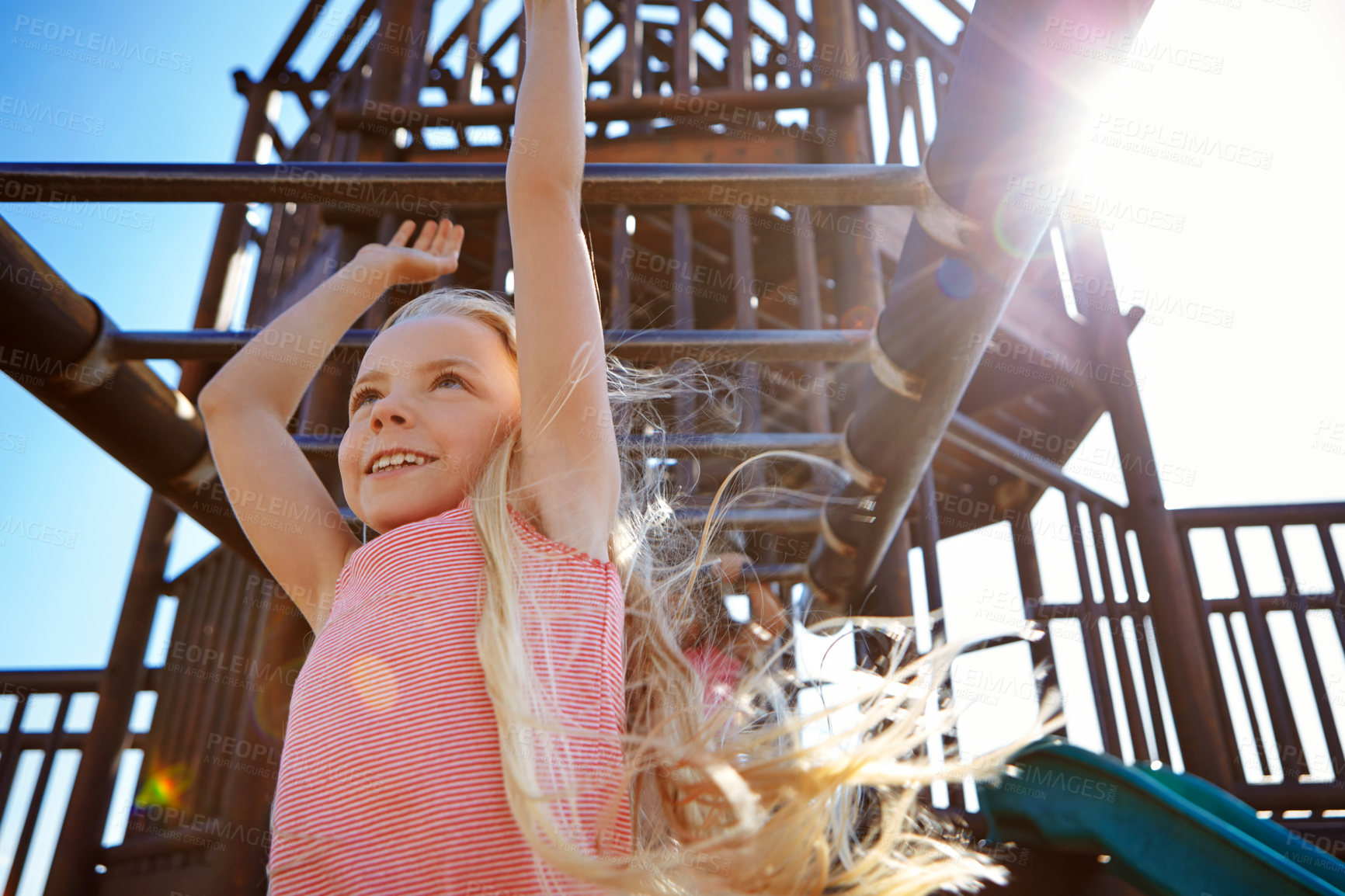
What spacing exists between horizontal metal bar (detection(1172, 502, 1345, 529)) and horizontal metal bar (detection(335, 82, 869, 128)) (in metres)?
1.51

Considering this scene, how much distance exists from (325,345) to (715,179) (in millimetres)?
598

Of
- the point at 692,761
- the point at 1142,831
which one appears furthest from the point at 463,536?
the point at 1142,831

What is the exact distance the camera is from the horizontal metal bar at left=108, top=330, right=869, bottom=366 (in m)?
1.41

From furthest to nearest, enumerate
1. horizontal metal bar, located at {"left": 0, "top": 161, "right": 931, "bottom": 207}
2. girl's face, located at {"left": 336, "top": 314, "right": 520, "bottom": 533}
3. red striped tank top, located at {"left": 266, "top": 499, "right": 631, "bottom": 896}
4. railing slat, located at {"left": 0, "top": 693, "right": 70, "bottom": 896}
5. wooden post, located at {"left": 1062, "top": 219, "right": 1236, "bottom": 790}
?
railing slat, located at {"left": 0, "top": 693, "right": 70, "bottom": 896} → wooden post, located at {"left": 1062, "top": 219, "right": 1236, "bottom": 790} → horizontal metal bar, located at {"left": 0, "top": 161, "right": 931, "bottom": 207} → girl's face, located at {"left": 336, "top": 314, "right": 520, "bottom": 533} → red striped tank top, located at {"left": 266, "top": 499, "right": 631, "bottom": 896}

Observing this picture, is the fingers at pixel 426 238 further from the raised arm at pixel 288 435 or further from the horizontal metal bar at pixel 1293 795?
the horizontal metal bar at pixel 1293 795

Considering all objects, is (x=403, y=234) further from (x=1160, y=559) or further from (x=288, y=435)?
(x=1160, y=559)

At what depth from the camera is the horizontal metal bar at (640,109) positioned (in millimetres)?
2557

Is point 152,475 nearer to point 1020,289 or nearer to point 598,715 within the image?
point 598,715

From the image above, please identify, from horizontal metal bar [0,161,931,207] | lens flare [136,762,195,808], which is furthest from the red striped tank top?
lens flare [136,762,195,808]

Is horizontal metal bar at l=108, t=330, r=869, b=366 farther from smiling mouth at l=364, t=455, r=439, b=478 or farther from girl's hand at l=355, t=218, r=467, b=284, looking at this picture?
smiling mouth at l=364, t=455, r=439, b=478

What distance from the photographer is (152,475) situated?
1.53 meters

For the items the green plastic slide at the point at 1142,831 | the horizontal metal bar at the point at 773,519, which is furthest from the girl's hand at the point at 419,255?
the green plastic slide at the point at 1142,831

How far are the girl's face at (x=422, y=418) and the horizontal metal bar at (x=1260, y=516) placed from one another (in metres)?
2.26

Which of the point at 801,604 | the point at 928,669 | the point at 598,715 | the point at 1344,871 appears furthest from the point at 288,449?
the point at 1344,871
